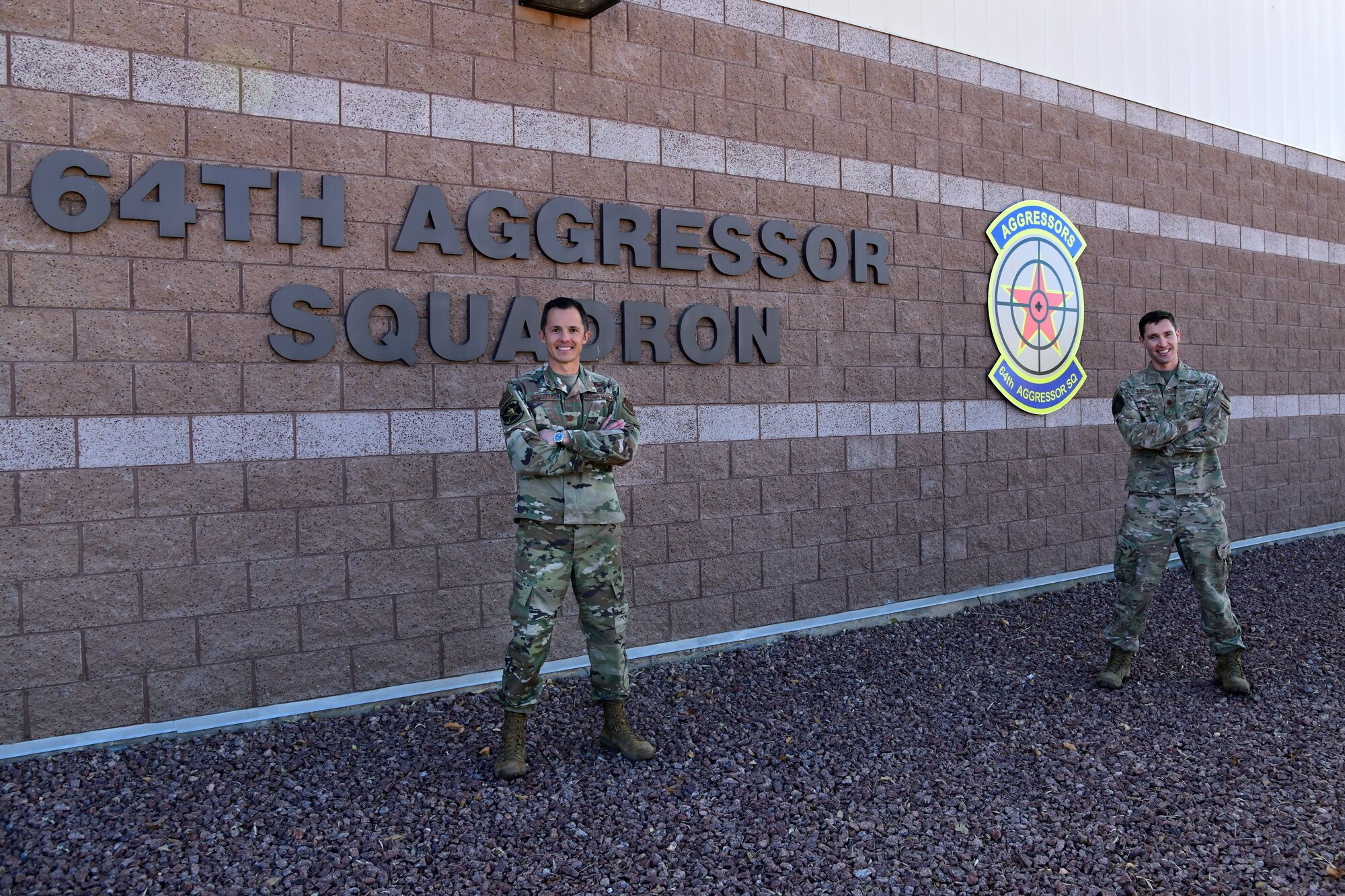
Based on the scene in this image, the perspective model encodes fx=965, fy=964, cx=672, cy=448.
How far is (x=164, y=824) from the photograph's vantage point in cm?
344

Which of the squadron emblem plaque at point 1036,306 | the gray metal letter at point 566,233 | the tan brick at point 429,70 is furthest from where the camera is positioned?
the squadron emblem plaque at point 1036,306

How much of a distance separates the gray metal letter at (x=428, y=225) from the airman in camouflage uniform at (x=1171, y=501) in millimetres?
3636

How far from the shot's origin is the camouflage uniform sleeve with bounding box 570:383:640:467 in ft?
12.7

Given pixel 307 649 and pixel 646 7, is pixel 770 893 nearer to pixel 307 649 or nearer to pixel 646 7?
pixel 307 649

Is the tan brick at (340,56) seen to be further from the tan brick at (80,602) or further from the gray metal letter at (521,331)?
the tan brick at (80,602)

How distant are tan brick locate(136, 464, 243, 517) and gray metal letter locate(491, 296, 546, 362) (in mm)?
1401

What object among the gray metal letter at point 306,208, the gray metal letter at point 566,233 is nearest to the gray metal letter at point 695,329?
the gray metal letter at point 566,233

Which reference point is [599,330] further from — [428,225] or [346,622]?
[346,622]

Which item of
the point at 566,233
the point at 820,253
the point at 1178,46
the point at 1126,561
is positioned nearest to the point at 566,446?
the point at 566,233

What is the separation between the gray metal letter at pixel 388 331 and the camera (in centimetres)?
468

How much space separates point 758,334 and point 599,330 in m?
1.12

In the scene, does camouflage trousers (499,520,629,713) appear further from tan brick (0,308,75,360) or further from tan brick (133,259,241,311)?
tan brick (0,308,75,360)

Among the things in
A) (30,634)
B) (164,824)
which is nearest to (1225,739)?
(164,824)

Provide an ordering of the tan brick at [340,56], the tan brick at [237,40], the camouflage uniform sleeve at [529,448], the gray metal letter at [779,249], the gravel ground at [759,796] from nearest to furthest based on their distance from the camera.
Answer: the gravel ground at [759,796] < the camouflage uniform sleeve at [529,448] < the tan brick at [237,40] < the tan brick at [340,56] < the gray metal letter at [779,249]
